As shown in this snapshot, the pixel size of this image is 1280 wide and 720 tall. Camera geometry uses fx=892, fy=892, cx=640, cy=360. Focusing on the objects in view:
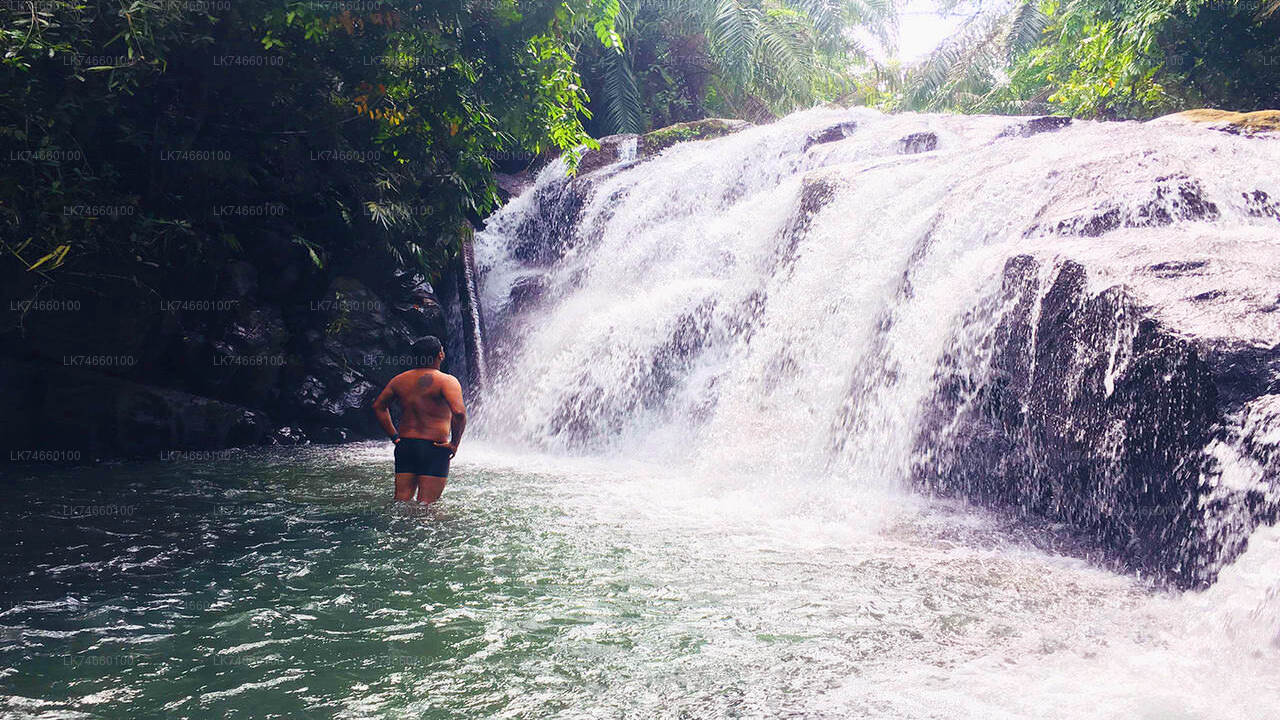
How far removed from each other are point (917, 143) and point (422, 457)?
8822mm

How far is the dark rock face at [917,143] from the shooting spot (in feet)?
40.7

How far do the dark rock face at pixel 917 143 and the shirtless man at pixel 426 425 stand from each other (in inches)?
323

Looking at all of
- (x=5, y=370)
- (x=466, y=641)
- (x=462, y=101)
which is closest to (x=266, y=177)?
(x=462, y=101)

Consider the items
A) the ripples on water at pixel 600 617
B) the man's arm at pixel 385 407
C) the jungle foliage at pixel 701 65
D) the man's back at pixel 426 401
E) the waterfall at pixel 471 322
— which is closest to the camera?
the ripples on water at pixel 600 617

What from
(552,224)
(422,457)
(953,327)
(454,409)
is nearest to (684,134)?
(552,224)

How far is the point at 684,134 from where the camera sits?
17.2 m

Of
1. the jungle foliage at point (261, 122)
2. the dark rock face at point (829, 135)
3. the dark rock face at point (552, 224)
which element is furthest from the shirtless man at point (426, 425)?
the dark rock face at point (829, 135)

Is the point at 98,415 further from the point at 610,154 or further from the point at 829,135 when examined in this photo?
the point at 829,135

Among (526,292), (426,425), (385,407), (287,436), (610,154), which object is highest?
(610,154)

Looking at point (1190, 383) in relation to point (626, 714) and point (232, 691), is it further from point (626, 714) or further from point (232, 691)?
point (232, 691)

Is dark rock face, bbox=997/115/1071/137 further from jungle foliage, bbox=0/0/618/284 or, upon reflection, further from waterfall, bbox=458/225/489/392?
waterfall, bbox=458/225/489/392

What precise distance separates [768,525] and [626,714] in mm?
3175

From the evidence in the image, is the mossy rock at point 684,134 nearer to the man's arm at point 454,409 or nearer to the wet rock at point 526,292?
the wet rock at point 526,292

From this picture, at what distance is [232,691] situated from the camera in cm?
345
